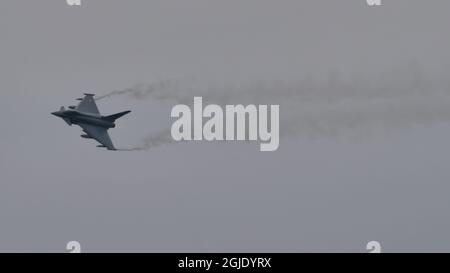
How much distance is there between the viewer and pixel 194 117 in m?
89.8

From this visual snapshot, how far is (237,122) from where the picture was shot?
8956 cm
